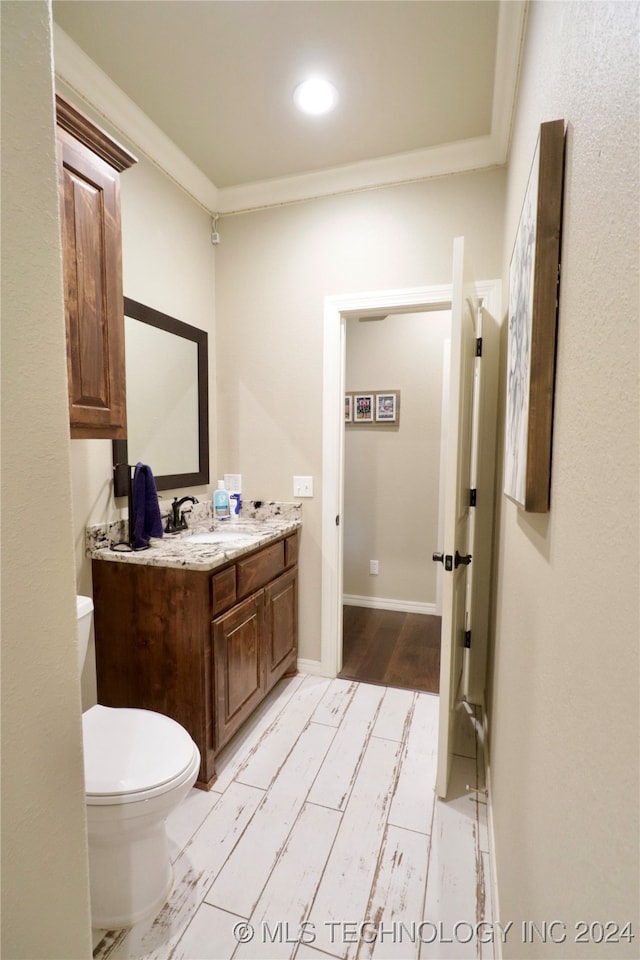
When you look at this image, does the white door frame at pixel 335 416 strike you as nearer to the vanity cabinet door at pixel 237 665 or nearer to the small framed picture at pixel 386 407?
the vanity cabinet door at pixel 237 665

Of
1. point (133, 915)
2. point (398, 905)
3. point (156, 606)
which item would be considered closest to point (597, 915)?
point (398, 905)

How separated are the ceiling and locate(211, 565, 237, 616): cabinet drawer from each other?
198 cm

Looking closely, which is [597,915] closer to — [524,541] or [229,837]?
[524,541]

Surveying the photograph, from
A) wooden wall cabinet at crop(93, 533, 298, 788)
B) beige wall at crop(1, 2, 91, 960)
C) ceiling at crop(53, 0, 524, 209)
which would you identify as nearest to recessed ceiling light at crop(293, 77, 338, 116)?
ceiling at crop(53, 0, 524, 209)

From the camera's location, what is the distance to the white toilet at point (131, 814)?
1.13 meters

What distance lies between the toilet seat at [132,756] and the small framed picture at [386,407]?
269 cm

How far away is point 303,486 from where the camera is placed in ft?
8.20

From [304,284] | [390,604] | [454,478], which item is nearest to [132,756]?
[454,478]

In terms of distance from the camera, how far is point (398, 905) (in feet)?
4.11

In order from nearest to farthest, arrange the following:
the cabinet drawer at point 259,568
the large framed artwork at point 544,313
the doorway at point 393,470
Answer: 1. the large framed artwork at point 544,313
2. the cabinet drawer at point 259,568
3. the doorway at point 393,470

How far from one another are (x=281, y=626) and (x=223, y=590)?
0.71 m

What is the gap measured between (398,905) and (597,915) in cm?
111

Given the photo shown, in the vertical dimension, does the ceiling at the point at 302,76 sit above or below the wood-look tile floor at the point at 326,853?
above

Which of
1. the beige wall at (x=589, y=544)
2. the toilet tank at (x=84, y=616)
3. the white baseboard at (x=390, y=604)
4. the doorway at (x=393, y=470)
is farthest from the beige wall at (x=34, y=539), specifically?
the white baseboard at (x=390, y=604)
